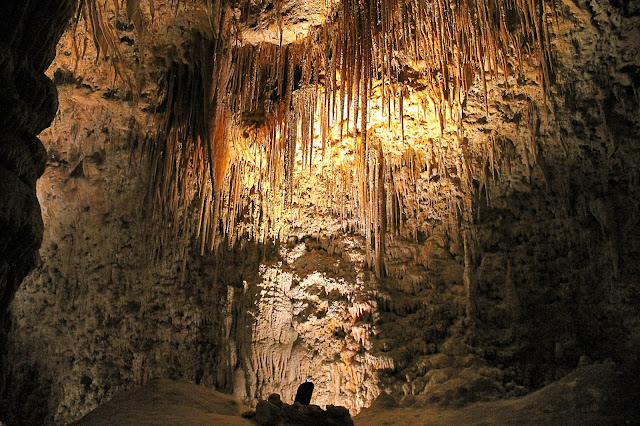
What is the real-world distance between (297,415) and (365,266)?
2897mm

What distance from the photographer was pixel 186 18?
22.0 ft

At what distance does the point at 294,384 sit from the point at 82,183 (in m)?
4.59

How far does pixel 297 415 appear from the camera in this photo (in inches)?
181

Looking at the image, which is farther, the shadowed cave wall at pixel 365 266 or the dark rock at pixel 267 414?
the shadowed cave wall at pixel 365 266

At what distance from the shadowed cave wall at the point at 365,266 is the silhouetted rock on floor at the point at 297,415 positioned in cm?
144

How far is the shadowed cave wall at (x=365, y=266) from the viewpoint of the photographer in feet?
17.4

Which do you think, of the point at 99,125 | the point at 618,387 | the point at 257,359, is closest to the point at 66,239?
the point at 99,125

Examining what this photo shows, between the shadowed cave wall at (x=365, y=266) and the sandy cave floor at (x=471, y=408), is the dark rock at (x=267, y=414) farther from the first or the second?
the shadowed cave wall at (x=365, y=266)

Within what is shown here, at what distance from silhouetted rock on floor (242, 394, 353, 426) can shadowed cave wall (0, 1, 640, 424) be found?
4.74 feet

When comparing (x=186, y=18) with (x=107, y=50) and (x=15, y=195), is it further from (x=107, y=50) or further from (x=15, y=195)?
(x=15, y=195)

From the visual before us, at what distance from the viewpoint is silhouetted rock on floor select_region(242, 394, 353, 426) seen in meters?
4.51

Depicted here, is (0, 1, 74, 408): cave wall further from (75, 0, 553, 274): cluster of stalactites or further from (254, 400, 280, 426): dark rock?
(75, 0, 553, 274): cluster of stalactites

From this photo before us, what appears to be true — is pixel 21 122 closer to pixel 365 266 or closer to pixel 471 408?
pixel 471 408

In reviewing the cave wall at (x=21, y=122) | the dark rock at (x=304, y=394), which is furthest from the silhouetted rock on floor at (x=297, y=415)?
the cave wall at (x=21, y=122)
